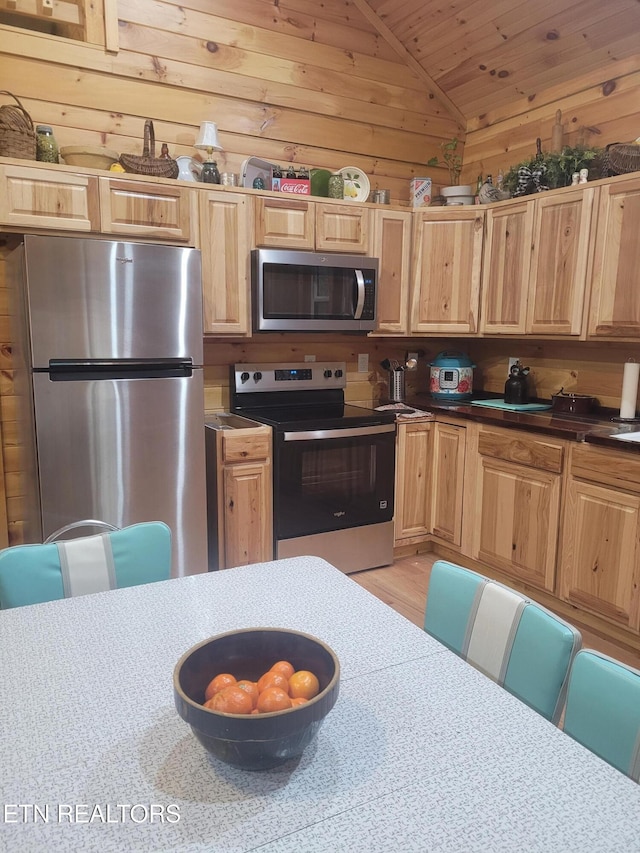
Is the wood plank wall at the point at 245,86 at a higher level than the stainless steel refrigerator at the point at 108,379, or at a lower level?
higher

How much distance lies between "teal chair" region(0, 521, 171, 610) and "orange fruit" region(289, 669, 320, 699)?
78cm

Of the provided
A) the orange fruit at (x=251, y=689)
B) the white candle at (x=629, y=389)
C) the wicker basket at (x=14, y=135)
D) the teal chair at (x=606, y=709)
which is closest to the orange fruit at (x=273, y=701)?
the orange fruit at (x=251, y=689)

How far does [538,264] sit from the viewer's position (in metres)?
3.09

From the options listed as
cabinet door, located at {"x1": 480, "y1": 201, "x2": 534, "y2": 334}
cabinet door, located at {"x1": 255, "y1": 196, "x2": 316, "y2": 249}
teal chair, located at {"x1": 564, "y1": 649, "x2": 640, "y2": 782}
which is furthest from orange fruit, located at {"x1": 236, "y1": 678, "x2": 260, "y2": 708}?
cabinet door, located at {"x1": 480, "y1": 201, "x2": 534, "y2": 334}

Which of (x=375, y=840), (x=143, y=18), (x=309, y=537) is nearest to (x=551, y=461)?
(x=309, y=537)

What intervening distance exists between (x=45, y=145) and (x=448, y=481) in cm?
255

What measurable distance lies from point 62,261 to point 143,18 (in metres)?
1.57

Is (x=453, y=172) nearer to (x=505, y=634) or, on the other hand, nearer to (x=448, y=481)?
(x=448, y=481)

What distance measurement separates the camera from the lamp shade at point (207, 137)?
9.93 feet

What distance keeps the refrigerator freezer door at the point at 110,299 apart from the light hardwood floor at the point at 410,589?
1536 millimetres

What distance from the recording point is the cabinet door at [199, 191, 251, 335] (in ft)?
9.50

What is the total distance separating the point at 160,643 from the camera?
1.08 meters

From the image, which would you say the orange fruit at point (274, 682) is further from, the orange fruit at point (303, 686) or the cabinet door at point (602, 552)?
the cabinet door at point (602, 552)

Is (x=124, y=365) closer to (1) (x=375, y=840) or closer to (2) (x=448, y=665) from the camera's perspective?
(2) (x=448, y=665)
